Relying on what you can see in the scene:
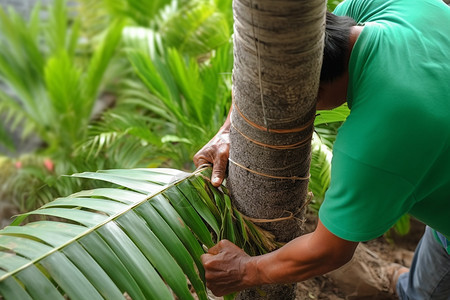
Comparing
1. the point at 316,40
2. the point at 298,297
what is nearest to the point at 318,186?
the point at 298,297

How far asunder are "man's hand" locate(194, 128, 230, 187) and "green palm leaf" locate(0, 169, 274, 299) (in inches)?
2.2

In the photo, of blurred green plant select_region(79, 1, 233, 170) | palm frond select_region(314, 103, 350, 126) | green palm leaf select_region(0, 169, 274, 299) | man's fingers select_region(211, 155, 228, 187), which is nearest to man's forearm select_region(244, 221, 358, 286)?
green palm leaf select_region(0, 169, 274, 299)

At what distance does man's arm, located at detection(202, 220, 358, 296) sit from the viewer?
90 cm

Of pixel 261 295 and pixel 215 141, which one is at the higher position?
pixel 215 141

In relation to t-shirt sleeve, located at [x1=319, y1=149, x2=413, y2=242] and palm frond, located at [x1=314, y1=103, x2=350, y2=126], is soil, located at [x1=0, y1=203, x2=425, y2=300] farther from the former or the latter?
t-shirt sleeve, located at [x1=319, y1=149, x2=413, y2=242]

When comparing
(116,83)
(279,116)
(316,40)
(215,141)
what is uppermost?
(316,40)

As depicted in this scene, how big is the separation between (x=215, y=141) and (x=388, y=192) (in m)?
0.53

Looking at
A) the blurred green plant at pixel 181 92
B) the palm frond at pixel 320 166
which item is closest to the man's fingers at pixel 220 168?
the palm frond at pixel 320 166

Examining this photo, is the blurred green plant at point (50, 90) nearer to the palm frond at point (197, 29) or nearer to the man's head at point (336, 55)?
the palm frond at point (197, 29)

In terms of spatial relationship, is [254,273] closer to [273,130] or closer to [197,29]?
[273,130]

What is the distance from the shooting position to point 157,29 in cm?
319

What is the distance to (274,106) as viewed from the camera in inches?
35.3

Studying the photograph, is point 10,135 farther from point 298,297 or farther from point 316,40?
point 316,40

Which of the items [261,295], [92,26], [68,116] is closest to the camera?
[261,295]
